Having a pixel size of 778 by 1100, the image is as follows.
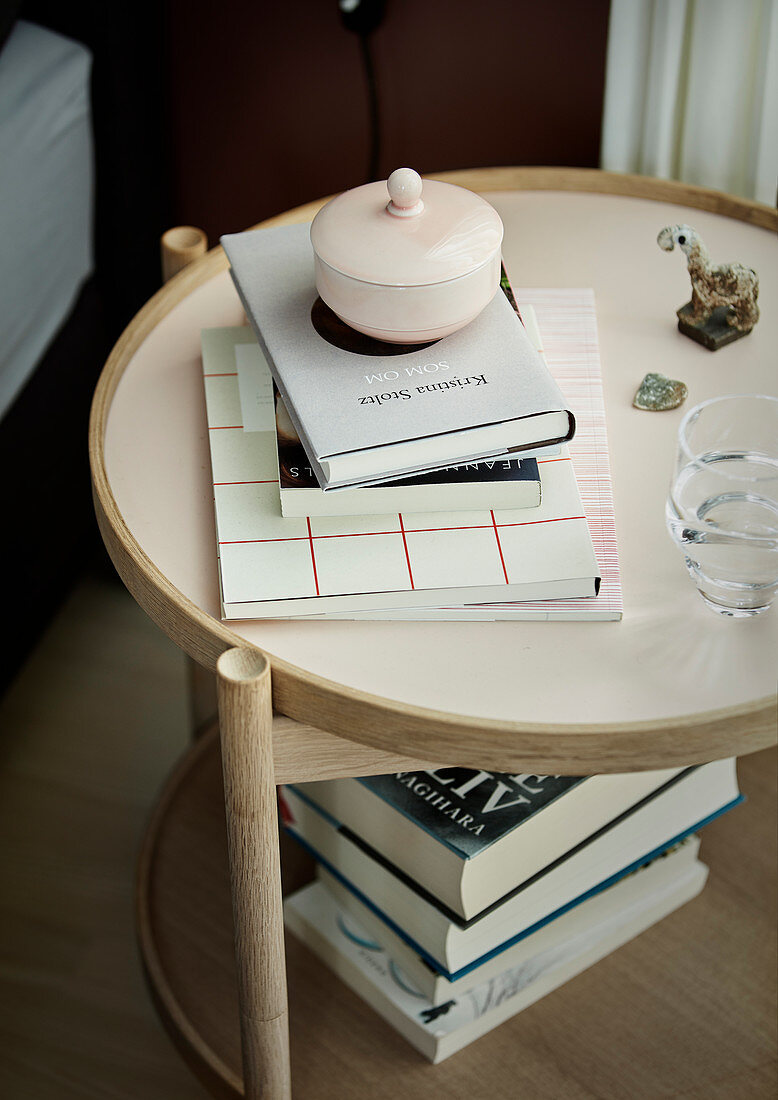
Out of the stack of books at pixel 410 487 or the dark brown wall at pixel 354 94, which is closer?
the stack of books at pixel 410 487

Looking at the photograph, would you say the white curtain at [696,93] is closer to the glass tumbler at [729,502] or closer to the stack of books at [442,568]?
the stack of books at [442,568]

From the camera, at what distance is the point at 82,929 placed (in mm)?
1022

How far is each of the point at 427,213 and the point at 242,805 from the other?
0.34 m

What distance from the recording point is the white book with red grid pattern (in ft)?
1.94

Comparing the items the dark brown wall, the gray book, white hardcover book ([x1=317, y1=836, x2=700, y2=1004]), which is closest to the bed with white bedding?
the dark brown wall

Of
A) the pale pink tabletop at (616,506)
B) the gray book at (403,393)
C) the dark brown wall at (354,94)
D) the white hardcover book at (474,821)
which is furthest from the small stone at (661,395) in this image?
the dark brown wall at (354,94)

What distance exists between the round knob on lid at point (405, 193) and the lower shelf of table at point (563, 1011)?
57 centimetres

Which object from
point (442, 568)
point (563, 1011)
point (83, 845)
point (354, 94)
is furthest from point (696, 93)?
point (83, 845)

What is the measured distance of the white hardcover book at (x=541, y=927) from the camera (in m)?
0.80

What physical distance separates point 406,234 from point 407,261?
2 cm

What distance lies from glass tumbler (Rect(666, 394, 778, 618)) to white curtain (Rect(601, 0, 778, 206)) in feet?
1.45

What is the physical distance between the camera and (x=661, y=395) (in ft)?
2.40

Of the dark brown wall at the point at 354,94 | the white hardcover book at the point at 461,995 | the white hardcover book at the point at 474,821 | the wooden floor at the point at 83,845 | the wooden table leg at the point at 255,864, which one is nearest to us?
the wooden table leg at the point at 255,864

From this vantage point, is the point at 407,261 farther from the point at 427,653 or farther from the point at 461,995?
the point at 461,995
